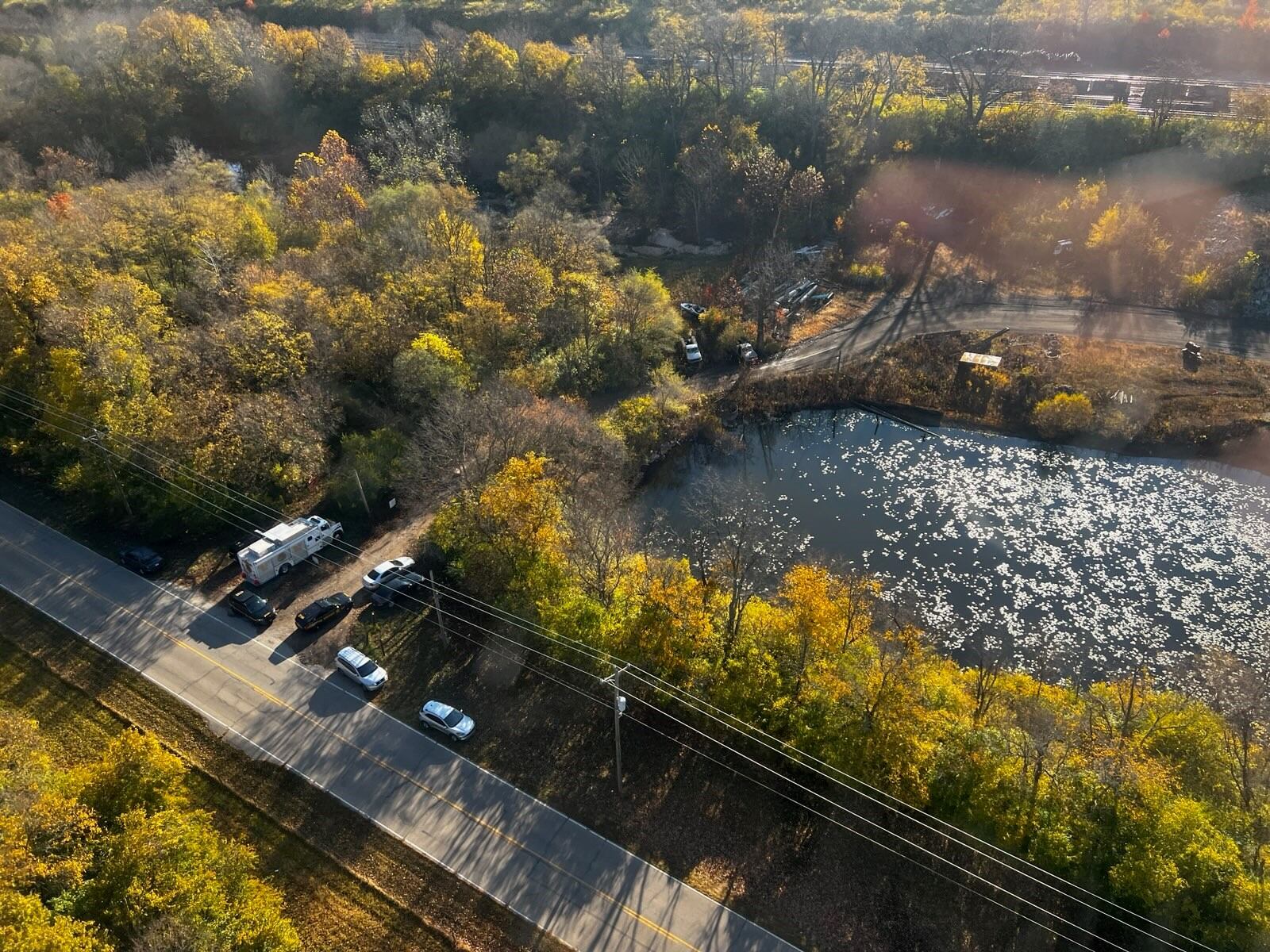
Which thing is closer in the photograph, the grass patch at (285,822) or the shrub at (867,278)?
the grass patch at (285,822)

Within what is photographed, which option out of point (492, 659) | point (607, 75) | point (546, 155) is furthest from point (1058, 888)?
point (607, 75)

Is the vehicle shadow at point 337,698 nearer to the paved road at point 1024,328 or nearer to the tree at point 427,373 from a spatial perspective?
the tree at point 427,373

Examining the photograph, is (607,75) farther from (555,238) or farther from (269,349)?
(269,349)

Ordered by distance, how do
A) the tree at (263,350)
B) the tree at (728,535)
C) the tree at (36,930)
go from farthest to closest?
the tree at (263,350) → the tree at (728,535) → the tree at (36,930)

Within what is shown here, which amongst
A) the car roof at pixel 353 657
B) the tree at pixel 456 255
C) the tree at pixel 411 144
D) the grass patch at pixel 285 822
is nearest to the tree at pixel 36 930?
the grass patch at pixel 285 822

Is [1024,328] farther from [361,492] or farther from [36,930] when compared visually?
[36,930]

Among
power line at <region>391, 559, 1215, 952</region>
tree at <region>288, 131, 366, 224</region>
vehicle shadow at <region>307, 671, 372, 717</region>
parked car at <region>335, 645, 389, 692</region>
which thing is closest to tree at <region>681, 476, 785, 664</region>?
power line at <region>391, 559, 1215, 952</region>

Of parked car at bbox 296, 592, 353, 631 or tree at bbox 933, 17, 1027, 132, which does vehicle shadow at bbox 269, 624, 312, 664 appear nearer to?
parked car at bbox 296, 592, 353, 631
